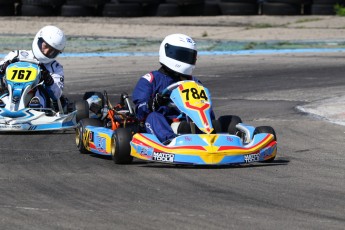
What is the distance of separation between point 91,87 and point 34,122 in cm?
423

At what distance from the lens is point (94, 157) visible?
9.06 m

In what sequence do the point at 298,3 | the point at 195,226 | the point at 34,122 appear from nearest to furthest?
1. the point at 195,226
2. the point at 34,122
3. the point at 298,3

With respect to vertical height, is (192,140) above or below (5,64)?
above

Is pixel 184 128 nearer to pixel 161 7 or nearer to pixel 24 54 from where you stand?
pixel 24 54

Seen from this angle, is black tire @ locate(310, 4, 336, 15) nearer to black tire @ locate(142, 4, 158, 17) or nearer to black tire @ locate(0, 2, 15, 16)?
black tire @ locate(142, 4, 158, 17)

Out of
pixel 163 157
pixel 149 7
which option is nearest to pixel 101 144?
pixel 163 157

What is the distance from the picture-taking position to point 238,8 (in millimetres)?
23828

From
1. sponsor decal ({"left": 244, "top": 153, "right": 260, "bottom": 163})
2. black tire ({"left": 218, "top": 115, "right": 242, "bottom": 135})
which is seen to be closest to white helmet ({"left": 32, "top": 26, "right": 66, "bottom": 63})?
black tire ({"left": 218, "top": 115, "right": 242, "bottom": 135})

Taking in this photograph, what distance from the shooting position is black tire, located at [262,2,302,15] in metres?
23.7

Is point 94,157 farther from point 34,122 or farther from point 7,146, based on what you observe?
point 34,122

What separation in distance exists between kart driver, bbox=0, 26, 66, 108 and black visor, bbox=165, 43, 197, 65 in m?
2.36

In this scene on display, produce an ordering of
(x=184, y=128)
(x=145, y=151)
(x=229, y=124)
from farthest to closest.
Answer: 1. (x=229, y=124)
2. (x=184, y=128)
3. (x=145, y=151)

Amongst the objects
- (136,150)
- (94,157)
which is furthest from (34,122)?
(136,150)

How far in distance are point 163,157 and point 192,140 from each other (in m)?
0.26
